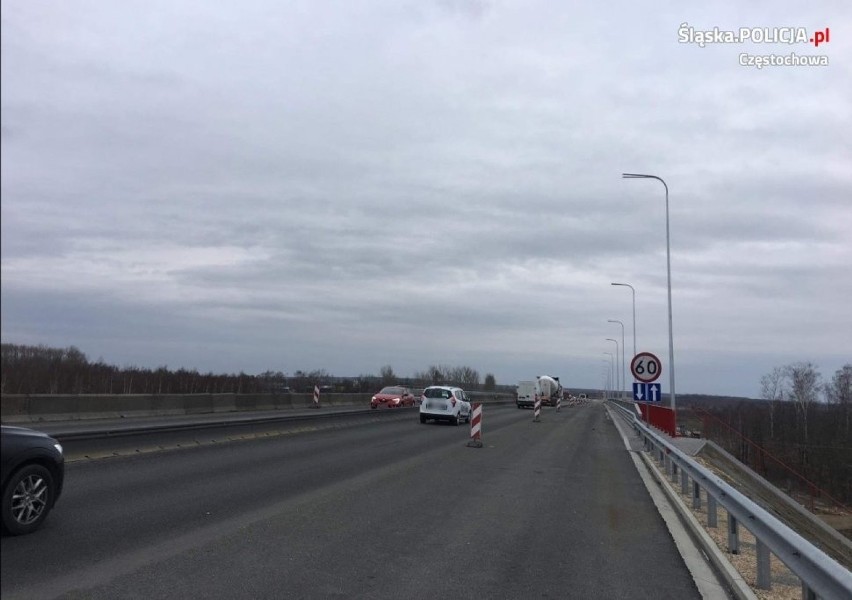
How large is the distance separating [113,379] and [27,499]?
857 cm

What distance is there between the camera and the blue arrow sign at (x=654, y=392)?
21219mm

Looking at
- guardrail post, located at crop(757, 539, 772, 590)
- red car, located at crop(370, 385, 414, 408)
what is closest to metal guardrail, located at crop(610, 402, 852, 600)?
guardrail post, located at crop(757, 539, 772, 590)

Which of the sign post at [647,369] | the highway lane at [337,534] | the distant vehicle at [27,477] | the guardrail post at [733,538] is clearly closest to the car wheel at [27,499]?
the distant vehicle at [27,477]

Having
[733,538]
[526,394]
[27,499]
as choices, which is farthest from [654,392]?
[526,394]

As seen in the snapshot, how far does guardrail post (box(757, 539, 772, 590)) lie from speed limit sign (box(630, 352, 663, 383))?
14170mm

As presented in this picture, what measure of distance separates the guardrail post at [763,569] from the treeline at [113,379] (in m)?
6.35

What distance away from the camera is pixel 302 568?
22.1 feet

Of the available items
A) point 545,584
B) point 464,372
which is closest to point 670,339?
point 545,584

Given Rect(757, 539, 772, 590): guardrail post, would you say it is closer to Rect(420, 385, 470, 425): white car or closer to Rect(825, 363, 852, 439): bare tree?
Rect(420, 385, 470, 425): white car

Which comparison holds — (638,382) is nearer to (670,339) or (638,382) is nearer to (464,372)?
(670,339)

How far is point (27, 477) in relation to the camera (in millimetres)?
A: 6969

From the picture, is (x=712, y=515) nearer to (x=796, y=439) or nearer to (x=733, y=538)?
(x=733, y=538)

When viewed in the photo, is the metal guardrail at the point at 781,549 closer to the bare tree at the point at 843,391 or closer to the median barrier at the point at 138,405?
the median barrier at the point at 138,405

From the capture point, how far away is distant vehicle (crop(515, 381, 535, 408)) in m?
65.7
